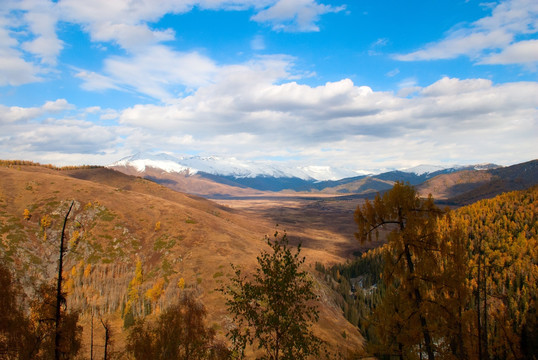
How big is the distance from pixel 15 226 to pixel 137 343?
2550 inches

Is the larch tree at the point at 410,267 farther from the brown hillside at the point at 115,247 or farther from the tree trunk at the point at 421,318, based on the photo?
the brown hillside at the point at 115,247

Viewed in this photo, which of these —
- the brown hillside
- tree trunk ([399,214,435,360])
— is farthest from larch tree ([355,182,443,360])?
the brown hillside

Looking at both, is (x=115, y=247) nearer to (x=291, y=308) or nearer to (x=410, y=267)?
(x=291, y=308)

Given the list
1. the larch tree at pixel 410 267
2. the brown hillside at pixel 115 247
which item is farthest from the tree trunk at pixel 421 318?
the brown hillside at pixel 115 247

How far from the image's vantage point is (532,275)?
76.8 m

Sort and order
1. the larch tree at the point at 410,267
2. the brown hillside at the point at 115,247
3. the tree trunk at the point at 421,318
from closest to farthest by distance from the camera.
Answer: the tree trunk at the point at 421,318 < the larch tree at the point at 410,267 < the brown hillside at the point at 115,247

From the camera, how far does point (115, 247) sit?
2736 inches

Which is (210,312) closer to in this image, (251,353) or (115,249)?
(251,353)

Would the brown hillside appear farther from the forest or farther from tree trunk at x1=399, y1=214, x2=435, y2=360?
tree trunk at x1=399, y1=214, x2=435, y2=360

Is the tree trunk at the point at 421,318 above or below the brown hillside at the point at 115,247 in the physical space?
above

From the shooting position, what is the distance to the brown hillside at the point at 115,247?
5794 centimetres

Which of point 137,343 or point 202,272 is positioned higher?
point 137,343

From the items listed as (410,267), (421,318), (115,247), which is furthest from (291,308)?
(115,247)

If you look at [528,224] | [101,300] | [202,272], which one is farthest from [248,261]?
[528,224]
